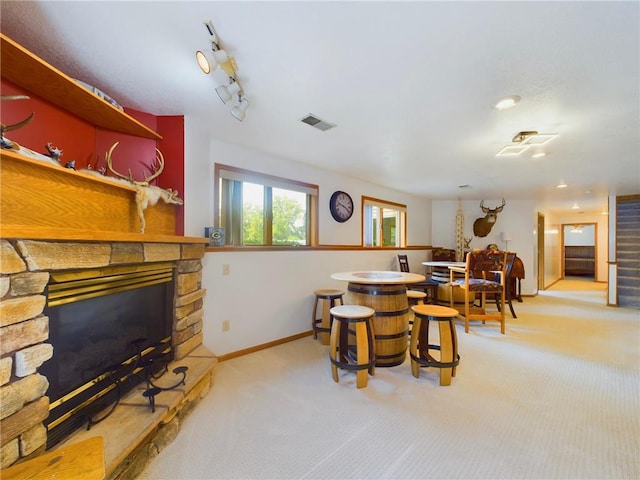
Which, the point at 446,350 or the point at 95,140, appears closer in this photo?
the point at 95,140

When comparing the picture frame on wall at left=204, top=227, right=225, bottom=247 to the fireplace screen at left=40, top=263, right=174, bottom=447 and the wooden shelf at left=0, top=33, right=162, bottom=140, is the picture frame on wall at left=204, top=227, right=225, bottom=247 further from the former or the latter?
the wooden shelf at left=0, top=33, right=162, bottom=140

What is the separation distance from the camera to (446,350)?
2195mm

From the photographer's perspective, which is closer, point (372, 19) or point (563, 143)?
point (372, 19)

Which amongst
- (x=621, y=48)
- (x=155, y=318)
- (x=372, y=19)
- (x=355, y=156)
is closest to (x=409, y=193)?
(x=355, y=156)

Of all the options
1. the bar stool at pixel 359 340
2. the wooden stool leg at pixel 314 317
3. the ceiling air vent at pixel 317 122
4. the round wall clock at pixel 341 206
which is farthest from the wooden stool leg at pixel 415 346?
the round wall clock at pixel 341 206

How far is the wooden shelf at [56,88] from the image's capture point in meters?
1.24

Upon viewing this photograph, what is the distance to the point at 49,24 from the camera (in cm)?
130

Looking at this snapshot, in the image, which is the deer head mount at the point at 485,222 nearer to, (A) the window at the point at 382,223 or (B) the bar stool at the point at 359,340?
(A) the window at the point at 382,223

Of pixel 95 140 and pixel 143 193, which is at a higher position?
pixel 95 140

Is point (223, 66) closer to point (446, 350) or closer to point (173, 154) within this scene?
point (173, 154)

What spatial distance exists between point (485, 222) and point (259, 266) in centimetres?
527

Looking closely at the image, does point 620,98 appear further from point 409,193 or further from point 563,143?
point 409,193

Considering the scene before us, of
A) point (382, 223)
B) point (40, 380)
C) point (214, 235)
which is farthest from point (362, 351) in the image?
point (382, 223)

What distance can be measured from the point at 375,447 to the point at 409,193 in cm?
474
